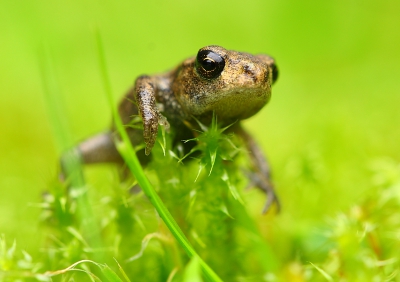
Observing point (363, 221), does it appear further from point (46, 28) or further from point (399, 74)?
point (46, 28)

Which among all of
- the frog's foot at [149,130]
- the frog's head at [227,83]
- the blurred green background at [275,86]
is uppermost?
the frog's head at [227,83]

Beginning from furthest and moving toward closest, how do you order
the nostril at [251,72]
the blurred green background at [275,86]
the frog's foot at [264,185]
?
the blurred green background at [275,86] < the frog's foot at [264,185] < the nostril at [251,72]

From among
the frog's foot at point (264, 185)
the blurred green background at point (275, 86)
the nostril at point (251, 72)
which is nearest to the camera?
the nostril at point (251, 72)

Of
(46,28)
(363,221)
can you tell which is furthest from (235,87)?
(46,28)

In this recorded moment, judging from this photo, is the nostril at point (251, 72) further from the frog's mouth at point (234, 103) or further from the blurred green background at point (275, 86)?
the blurred green background at point (275, 86)

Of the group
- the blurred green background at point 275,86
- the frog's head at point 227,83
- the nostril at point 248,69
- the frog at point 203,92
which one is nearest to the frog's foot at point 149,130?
the frog at point 203,92

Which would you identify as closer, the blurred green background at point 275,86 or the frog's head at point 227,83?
the frog's head at point 227,83

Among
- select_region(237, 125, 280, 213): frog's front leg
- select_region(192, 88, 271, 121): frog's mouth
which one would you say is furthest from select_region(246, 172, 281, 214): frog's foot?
select_region(192, 88, 271, 121): frog's mouth
